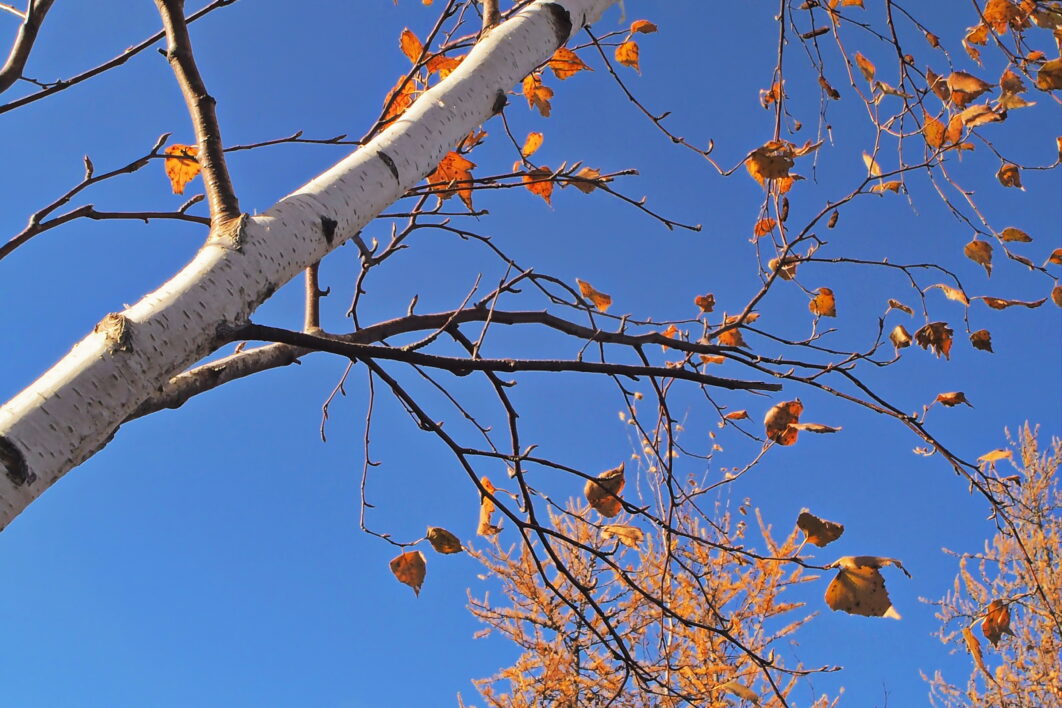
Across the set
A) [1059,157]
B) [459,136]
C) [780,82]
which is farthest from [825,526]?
[1059,157]

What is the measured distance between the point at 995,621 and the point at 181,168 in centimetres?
196

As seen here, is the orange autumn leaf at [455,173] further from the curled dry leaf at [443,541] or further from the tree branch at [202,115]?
the curled dry leaf at [443,541]

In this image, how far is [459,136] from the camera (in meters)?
1.19

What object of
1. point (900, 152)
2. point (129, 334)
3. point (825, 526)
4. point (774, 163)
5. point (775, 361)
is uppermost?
point (900, 152)

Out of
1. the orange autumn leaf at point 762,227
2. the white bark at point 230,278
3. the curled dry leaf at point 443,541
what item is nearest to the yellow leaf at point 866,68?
the orange autumn leaf at point 762,227

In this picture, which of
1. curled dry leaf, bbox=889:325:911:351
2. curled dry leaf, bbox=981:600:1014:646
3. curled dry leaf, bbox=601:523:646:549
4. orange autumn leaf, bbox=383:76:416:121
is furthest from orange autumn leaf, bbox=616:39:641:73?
curled dry leaf, bbox=981:600:1014:646

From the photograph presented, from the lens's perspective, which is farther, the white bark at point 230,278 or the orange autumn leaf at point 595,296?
the orange autumn leaf at point 595,296

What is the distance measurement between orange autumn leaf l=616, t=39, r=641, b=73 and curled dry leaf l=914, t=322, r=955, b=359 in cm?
101

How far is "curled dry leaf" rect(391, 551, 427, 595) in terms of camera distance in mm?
1473

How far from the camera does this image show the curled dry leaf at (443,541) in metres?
1.46

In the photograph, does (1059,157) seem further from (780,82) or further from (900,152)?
(780,82)

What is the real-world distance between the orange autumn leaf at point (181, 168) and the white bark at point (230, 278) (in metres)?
0.71

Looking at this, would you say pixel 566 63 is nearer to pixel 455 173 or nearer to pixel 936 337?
pixel 455 173

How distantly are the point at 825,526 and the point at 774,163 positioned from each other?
777 millimetres
